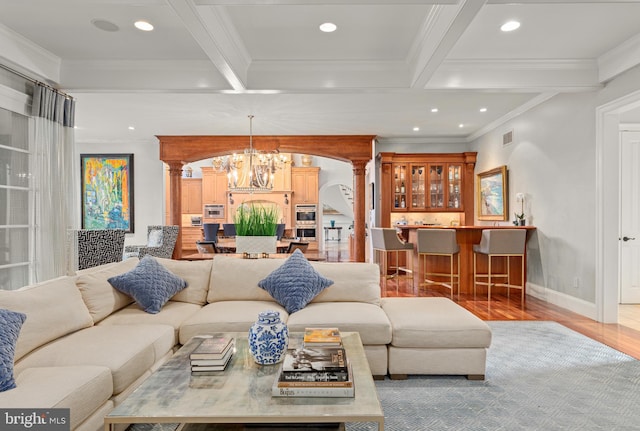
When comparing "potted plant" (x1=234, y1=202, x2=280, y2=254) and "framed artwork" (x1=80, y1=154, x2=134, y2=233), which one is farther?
"framed artwork" (x1=80, y1=154, x2=134, y2=233)

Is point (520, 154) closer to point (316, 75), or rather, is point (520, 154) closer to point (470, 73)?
point (470, 73)

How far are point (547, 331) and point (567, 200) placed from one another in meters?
1.82

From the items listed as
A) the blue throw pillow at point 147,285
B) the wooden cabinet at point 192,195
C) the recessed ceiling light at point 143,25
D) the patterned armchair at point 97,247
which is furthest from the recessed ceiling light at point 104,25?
the wooden cabinet at point 192,195

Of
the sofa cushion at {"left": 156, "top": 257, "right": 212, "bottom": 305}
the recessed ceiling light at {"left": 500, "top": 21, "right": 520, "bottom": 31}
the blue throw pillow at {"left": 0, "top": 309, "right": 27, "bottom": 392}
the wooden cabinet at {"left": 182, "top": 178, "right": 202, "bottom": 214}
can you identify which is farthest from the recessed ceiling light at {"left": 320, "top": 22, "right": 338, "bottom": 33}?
the wooden cabinet at {"left": 182, "top": 178, "right": 202, "bottom": 214}

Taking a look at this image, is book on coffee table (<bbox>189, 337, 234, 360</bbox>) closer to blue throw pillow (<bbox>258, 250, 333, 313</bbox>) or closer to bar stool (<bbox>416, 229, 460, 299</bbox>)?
blue throw pillow (<bbox>258, 250, 333, 313</bbox>)

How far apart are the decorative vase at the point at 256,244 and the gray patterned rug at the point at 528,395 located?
1.41 metres

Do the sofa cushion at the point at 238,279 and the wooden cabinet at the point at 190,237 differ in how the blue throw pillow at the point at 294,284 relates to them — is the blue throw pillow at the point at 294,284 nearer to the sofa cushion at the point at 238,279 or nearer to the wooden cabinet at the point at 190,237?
the sofa cushion at the point at 238,279

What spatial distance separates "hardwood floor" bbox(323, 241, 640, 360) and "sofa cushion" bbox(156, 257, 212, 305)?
3.04 metres

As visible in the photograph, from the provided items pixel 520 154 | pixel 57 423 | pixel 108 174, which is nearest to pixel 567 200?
pixel 520 154

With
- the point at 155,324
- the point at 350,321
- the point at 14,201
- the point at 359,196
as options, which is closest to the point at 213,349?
the point at 155,324

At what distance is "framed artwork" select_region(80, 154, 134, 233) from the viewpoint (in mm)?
8000

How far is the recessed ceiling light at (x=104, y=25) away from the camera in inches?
132

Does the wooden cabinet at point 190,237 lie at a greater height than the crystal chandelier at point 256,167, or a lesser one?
lesser

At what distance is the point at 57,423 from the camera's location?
152cm
